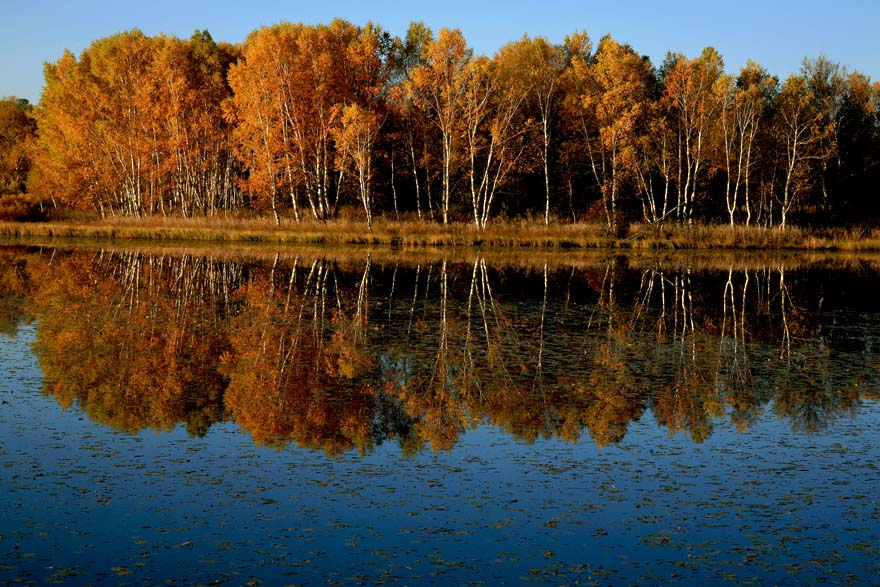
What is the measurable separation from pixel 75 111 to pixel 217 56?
32.5 feet

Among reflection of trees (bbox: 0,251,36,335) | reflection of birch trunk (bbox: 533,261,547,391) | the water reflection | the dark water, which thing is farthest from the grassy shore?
the dark water

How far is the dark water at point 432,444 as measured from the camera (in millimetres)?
7668

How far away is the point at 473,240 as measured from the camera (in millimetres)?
48062

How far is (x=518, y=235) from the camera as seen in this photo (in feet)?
157

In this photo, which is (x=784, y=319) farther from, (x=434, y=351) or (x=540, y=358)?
(x=434, y=351)

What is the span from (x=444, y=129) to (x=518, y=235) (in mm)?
7556

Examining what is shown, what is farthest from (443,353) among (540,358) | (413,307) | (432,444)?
(413,307)

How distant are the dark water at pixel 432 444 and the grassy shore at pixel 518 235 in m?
24.3

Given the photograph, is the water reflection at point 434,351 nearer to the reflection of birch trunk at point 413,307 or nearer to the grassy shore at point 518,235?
the reflection of birch trunk at point 413,307

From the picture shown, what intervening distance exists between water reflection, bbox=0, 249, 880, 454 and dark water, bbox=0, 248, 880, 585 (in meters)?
0.08

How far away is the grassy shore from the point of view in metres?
47.5

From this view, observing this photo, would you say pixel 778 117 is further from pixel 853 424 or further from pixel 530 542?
pixel 530 542

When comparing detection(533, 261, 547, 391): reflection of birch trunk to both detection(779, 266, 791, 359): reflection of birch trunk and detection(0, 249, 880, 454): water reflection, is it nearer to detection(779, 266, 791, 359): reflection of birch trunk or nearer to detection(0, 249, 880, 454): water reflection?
detection(0, 249, 880, 454): water reflection

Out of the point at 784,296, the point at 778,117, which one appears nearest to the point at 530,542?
the point at 784,296
